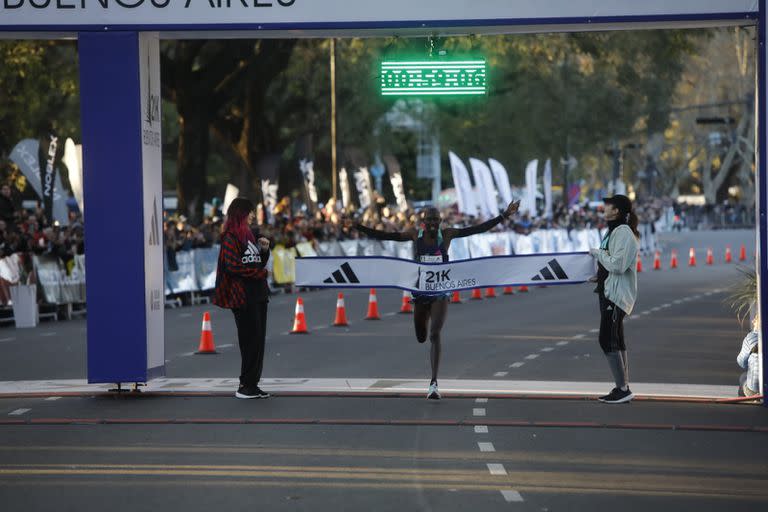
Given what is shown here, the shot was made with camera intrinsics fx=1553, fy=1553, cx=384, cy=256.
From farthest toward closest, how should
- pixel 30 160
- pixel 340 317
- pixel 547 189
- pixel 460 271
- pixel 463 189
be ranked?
pixel 547 189, pixel 463 189, pixel 30 160, pixel 340 317, pixel 460 271

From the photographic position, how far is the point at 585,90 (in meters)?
61.0

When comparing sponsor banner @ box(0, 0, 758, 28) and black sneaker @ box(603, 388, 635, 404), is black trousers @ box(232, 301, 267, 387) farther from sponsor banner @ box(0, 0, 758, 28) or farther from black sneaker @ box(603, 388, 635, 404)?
black sneaker @ box(603, 388, 635, 404)

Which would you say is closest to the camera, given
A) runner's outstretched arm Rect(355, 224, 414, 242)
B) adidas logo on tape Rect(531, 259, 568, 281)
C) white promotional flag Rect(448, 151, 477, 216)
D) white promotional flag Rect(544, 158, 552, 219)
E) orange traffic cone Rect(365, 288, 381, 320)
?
runner's outstretched arm Rect(355, 224, 414, 242)

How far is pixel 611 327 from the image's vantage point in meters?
13.7

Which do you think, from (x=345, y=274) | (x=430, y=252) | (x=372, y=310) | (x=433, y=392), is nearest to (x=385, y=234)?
(x=430, y=252)

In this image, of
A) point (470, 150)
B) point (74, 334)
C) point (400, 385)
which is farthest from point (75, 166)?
point (470, 150)

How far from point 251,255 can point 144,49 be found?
2152 millimetres

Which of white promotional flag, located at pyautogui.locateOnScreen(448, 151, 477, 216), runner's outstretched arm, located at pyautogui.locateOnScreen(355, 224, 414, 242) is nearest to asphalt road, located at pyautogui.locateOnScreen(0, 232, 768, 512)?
runner's outstretched arm, located at pyautogui.locateOnScreen(355, 224, 414, 242)

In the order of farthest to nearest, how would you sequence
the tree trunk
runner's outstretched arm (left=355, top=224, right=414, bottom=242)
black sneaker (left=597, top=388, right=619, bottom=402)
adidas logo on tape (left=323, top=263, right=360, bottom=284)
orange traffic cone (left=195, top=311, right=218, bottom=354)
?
1. the tree trunk
2. orange traffic cone (left=195, top=311, right=218, bottom=354)
3. adidas logo on tape (left=323, top=263, right=360, bottom=284)
4. runner's outstretched arm (left=355, top=224, right=414, bottom=242)
5. black sneaker (left=597, top=388, right=619, bottom=402)

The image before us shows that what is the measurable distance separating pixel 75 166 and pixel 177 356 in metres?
11.5

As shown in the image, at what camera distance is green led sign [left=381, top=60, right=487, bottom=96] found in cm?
1666

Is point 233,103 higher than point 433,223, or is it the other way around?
point 233,103

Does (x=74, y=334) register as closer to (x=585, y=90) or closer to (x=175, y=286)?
(x=175, y=286)

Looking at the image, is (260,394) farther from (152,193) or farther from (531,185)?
(531,185)
